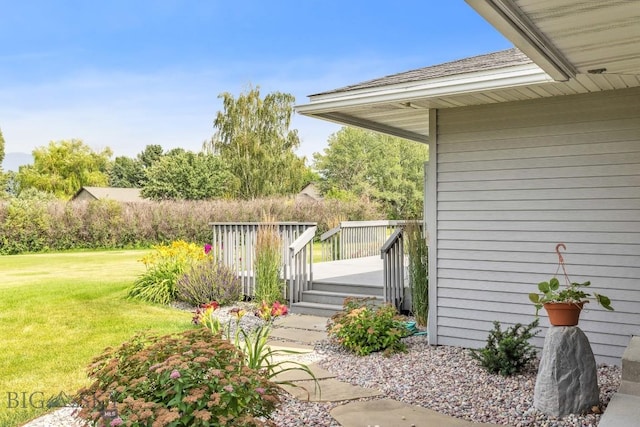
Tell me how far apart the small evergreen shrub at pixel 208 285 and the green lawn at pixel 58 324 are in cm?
39

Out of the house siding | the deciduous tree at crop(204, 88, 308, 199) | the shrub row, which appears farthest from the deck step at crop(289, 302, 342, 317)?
the deciduous tree at crop(204, 88, 308, 199)

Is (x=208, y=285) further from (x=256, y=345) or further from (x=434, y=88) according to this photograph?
(x=434, y=88)

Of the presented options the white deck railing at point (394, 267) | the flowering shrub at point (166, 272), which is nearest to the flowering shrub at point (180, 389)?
the white deck railing at point (394, 267)

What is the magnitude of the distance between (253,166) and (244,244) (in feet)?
69.8

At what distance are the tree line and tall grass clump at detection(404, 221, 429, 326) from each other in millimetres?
15368

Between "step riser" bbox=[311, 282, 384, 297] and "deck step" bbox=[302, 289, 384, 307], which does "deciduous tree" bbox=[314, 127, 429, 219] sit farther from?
"deck step" bbox=[302, 289, 384, 307]

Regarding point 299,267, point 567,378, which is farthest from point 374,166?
point 567,378

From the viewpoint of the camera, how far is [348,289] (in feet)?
25.0

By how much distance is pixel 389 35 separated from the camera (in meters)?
37.4

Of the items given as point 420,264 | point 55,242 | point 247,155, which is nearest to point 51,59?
point 247,155

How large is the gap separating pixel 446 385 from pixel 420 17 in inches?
1300

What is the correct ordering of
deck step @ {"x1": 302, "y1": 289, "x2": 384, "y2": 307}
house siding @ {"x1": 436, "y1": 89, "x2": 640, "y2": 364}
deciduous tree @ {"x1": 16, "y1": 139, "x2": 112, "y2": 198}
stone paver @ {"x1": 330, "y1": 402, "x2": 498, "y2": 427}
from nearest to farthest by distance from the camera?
stone paver @ {"x1": 330, "y1": 402, "x2": 498, "y2": 427} → house siding @ {"x1": 436, "y1": 89, "x2": 640, "y2": 364} → deck step @ {"x1": 302, "y1": 289, "x2": 384, "y2": 307} → deciduous tree @ {"x1": 16, "y1": 139, "x2": 112, "y2": 198}

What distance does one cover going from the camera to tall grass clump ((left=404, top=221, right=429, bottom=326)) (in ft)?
20.3

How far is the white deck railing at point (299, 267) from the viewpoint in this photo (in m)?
7.73
